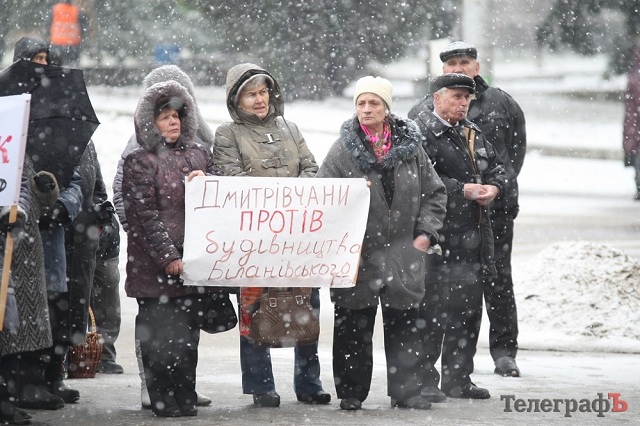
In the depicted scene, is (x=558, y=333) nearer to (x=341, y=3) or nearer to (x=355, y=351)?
(x=355, y=351)

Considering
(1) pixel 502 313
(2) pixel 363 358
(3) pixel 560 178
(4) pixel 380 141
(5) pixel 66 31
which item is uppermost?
(5) pixel 66 31

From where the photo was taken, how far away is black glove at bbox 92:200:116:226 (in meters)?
7.58

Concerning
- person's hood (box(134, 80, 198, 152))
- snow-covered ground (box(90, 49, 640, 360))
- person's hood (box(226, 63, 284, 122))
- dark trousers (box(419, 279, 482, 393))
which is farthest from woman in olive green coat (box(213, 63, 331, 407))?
snow-covered ground (box(90, 49, 640, 360))

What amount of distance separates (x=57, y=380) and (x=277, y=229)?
1.50 metres

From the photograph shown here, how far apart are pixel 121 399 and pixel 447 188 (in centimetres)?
219

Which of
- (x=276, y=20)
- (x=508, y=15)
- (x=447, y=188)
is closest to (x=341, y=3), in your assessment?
(x=276, y=20)

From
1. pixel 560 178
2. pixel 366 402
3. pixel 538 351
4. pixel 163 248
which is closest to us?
pixel 163 248

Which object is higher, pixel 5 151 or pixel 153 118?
pixel 153 118

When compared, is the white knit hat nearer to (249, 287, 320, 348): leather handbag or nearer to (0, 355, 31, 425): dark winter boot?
(249, 287, 320, 348): leather handbag

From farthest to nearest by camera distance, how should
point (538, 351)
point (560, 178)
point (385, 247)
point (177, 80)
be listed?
point (560, 178) < point (538, 351) < point (177, 80) < point (385, 247)

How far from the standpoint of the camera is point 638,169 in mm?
19000

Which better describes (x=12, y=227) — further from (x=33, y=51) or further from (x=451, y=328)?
(x=451, y=328)

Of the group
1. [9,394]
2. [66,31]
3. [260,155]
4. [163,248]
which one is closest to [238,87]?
[260,155]

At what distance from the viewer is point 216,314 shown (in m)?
7.12
